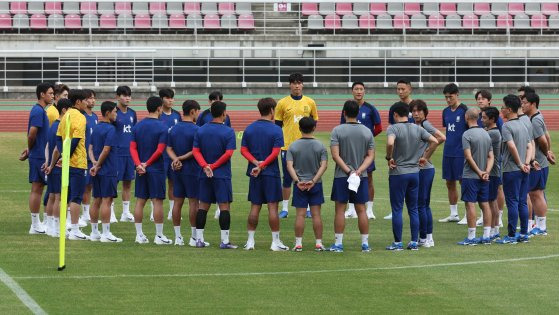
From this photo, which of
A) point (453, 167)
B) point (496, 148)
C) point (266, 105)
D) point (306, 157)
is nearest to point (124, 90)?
point (266, 105)

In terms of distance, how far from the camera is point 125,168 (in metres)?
18.8

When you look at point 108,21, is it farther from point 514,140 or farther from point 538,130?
point 514,140

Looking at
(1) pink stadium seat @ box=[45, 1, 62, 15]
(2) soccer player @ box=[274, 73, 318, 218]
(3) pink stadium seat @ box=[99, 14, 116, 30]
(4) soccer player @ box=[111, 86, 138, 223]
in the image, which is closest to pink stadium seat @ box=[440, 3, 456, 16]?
(3) pink stadium seat @ box=[99, 14, 116, 30]

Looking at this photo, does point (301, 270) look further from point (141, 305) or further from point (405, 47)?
point (405, 47)

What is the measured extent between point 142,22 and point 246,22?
377cm

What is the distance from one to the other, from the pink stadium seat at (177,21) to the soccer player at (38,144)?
27.7 meters

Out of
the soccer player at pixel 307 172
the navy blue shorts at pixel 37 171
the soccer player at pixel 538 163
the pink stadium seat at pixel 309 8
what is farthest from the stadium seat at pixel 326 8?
the soccer player at pixel 307 172

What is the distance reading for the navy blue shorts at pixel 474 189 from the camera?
16281 mm

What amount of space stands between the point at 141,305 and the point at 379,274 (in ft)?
10.0

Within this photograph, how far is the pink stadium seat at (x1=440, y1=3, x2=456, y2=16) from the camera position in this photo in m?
46.2

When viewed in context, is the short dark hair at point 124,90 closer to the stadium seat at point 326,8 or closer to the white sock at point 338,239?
the white sock at point 338,239

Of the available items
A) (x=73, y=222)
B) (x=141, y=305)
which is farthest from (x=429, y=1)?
(x=141, y=305)

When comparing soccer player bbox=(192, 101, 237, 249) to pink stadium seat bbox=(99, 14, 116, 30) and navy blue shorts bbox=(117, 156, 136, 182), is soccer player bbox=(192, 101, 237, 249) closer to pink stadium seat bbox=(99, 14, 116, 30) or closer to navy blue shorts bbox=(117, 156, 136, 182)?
navy blue shorts bbox=(117, 156, 136, 182)

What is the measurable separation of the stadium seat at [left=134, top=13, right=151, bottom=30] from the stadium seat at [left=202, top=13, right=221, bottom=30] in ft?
6.75
